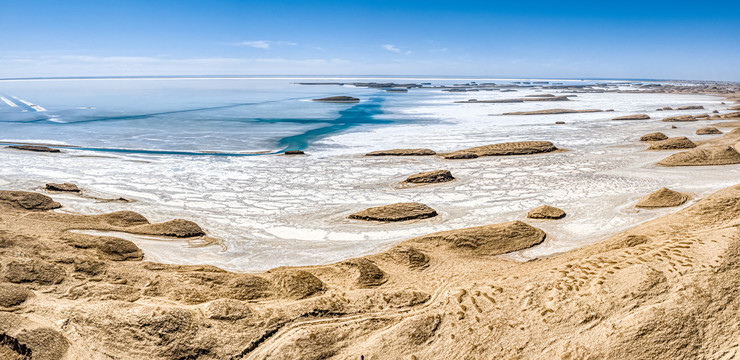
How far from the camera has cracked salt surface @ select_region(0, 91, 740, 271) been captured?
1495cm

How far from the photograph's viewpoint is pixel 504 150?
30.7 meters

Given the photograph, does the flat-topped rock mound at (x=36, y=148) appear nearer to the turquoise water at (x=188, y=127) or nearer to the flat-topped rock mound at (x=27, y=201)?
the turquoise water at (x=188, y=127)

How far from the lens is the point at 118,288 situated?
977 cm

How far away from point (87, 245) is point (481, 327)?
1075cm

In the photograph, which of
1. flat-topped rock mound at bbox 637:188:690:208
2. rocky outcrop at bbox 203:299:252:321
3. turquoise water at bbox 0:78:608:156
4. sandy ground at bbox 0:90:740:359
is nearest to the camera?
sandy ground at bbox 0:90:740:359

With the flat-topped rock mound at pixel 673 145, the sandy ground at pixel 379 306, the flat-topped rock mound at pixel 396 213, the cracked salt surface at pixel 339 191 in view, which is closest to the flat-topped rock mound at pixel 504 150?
the cracked salt surface at pixel 339 191

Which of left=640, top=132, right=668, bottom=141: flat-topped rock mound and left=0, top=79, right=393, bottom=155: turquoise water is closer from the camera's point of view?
left=640, top=132, right=668, bottom=141: flat-topped rock mound

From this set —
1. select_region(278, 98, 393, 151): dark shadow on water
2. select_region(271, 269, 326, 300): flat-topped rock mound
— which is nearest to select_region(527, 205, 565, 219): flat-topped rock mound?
select_region(271, 269, 326, 300): flat-topped rock mound

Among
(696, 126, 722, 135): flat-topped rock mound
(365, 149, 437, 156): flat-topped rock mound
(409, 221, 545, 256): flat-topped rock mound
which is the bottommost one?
(409, 221, 545, 256): flat-topped rock mound

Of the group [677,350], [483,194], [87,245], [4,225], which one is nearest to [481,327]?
[677,350]

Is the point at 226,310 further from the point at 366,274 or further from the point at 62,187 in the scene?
the point at 62,187

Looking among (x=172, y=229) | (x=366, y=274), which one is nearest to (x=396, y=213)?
(x=366, y=274)

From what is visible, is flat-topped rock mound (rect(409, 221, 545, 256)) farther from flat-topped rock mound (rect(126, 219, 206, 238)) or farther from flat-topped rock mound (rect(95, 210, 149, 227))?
flat-topped rock mound (rect(95, 210, 149, 227))

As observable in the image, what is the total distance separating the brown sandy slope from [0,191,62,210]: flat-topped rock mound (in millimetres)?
6264
